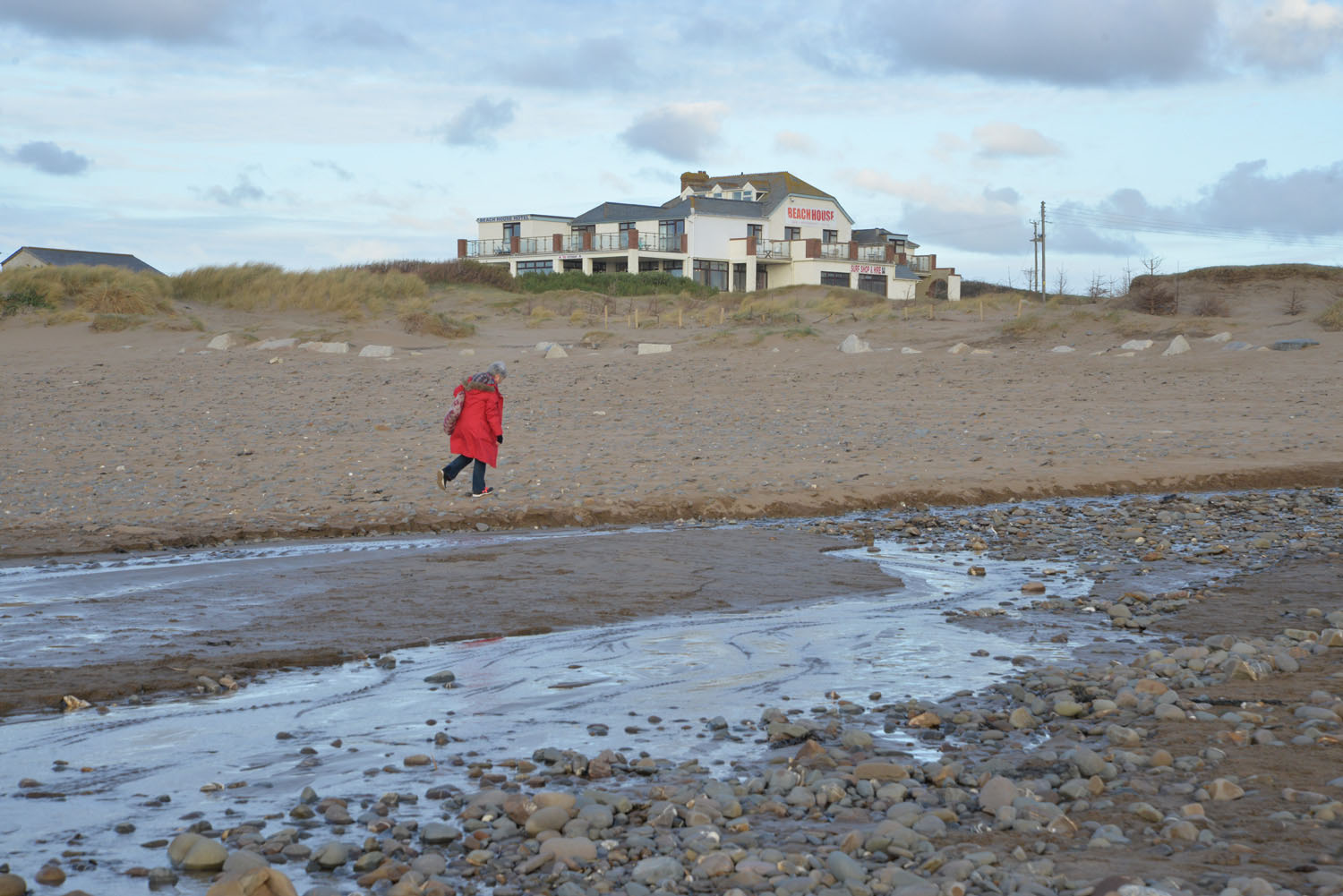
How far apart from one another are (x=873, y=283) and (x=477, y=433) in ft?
218

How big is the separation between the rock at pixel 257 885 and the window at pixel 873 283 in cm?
7397

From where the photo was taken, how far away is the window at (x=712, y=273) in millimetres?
74438

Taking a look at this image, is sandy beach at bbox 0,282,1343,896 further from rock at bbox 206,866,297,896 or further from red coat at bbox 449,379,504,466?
red coat at bbox 449,379,504,466

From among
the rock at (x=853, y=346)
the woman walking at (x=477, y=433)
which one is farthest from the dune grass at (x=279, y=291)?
the woman walking at (x=477, y=433)

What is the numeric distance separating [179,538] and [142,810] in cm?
727

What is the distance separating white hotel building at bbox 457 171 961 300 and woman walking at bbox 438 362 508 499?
A: 5981cm

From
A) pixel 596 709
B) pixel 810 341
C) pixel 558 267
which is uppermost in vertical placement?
pixel 558 267

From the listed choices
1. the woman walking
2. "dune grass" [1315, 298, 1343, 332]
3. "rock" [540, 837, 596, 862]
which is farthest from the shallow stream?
"dune grass" [1315, 298, 1343, 332]

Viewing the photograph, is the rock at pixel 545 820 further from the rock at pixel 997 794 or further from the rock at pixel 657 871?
the rock at pixel 997 794

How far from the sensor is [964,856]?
3994mm

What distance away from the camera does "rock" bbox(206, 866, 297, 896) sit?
3824mm

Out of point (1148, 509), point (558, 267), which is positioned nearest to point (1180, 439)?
point (1148, 509)

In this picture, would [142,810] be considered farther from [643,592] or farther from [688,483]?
[688,483]

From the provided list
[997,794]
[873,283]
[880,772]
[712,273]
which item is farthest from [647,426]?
[873,283]
